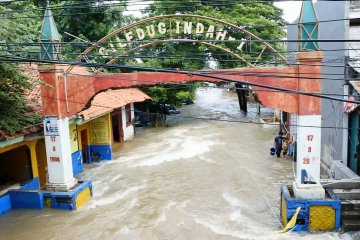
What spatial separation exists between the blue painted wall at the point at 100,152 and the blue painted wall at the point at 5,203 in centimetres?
686

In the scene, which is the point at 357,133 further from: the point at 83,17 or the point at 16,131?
the point at 83,17

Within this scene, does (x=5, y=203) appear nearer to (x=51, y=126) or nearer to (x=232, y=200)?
(x=51, y=126)

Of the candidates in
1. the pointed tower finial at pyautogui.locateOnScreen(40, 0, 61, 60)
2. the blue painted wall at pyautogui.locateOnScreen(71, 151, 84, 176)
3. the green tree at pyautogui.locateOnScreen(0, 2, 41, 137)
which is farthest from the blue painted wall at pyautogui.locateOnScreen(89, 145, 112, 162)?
the pointed tower finial at pyautogui.locateOnScreen(40, 0, 61, 60)

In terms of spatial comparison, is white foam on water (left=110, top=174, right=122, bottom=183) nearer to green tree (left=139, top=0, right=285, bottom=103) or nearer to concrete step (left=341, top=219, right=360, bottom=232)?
concrete step (left=341, top=219, right=360, bottom=232)

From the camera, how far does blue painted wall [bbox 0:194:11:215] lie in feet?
39.5

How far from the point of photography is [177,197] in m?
13.4

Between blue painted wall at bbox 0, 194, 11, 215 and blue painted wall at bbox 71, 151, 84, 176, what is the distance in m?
4.40

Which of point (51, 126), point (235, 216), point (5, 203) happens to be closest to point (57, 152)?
point (51, 126)

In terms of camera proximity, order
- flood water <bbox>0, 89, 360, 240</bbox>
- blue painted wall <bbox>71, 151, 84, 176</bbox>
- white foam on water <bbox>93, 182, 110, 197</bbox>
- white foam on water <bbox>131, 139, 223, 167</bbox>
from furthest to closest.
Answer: white foam on water <bbox>131, 139, 223, 167</bbox> → blue painted wall <bbox>71, 151, 84, 176</bbox> → white foam on water <bbox>93, 182, 110, 197</bbox> → flood water <bbox>0, 89, 360, 240</bbox>

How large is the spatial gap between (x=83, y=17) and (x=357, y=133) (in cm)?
1726

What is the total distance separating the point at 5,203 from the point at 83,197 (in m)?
2.46

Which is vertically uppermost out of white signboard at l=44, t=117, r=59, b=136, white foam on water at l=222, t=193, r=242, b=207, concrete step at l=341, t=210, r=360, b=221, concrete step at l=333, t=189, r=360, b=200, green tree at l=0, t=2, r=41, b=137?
green tree at l=0, t=2, r=41, b=137

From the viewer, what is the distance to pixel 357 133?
1311cm

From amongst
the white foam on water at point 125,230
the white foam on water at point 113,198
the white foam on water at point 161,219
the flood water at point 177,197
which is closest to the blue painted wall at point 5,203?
the flood water at point 177,197
